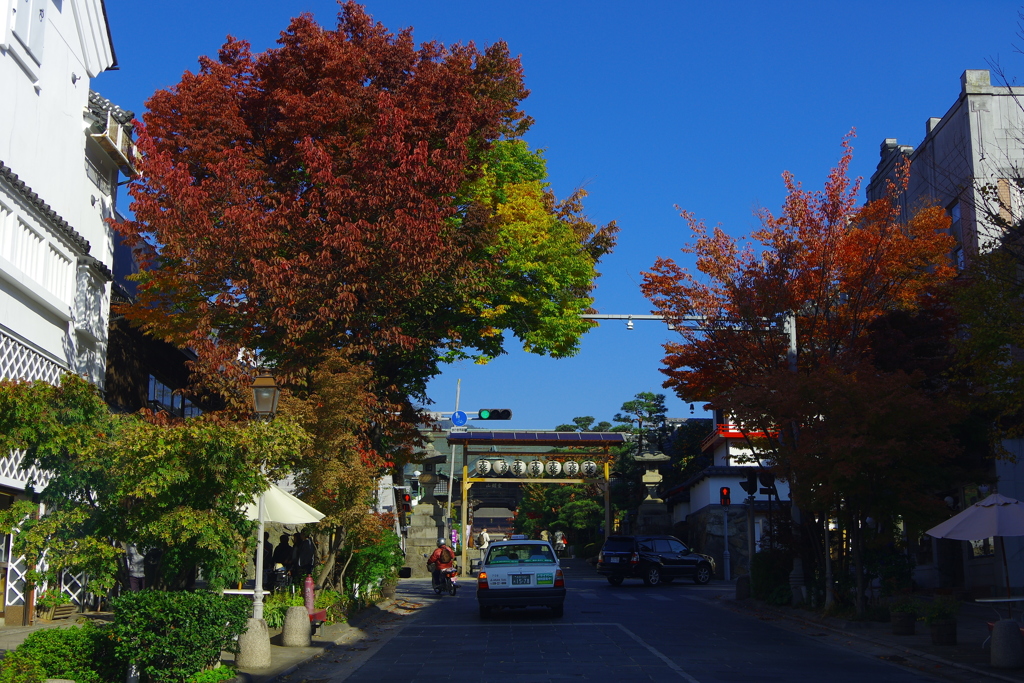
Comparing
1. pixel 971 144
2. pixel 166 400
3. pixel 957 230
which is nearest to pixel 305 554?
pixel 166 400

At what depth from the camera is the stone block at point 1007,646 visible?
1208 cm

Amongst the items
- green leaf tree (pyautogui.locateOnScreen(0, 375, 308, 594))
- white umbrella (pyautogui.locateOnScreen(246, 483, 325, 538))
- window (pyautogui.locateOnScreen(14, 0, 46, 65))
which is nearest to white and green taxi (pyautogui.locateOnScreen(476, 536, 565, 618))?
white umbrella (pyautogui.locateOnScreen(246, 483, 325, 538))

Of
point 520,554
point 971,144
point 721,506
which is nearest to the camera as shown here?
point 520,554

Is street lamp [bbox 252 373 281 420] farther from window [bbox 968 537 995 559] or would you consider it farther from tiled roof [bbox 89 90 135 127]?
window [bbox 968 537 995 559]

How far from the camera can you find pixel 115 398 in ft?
67.2

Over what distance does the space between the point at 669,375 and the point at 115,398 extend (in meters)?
13.6

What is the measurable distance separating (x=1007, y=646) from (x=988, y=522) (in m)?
2.36

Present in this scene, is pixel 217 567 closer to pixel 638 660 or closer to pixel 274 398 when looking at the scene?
pixel 274 398

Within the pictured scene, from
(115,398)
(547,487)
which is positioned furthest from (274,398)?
(547,487)

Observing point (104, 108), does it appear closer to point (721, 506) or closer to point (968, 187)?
point (968, 187)

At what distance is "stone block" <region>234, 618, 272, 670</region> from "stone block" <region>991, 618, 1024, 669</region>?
9514 mm

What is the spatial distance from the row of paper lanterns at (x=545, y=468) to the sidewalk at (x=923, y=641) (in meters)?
21.7

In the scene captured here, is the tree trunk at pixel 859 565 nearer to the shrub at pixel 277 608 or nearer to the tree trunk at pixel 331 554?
the tree trunk at pixel 331 554

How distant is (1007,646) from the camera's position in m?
12.1
